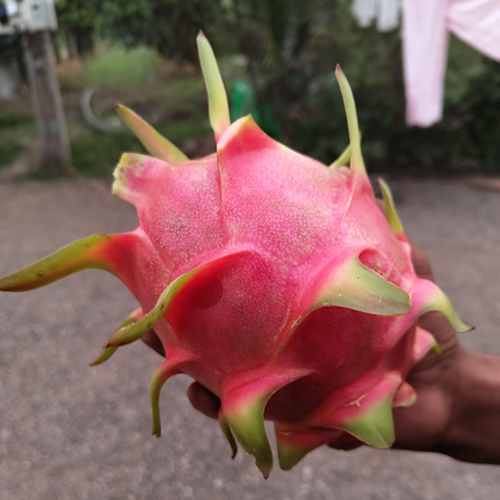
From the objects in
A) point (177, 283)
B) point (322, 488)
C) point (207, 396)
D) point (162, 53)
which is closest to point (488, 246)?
point (322, 488)

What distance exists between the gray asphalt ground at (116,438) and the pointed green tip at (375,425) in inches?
23.7

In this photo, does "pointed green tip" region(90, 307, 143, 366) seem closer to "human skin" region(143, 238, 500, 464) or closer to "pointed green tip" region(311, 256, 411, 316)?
"pointed green tip" region(311, 256, 411, 316)

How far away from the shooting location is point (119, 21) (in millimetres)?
4320

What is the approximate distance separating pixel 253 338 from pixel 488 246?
2.80 meters

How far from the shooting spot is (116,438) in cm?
126

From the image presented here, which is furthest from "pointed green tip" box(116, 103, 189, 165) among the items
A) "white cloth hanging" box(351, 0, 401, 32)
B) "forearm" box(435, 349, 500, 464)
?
"white cloth hanging" box(351, 0, 401, 32)

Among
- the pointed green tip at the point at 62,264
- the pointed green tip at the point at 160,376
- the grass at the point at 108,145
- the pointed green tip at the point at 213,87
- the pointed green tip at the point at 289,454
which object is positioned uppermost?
the pointed green tip at the point at 213,87

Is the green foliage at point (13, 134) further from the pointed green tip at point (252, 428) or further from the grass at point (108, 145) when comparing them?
the pointed green tip at point (252, 428)

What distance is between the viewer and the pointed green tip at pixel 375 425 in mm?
517

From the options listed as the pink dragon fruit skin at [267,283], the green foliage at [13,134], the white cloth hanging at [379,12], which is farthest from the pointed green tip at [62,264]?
the green foliage at [13,134]

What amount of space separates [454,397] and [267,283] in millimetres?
544

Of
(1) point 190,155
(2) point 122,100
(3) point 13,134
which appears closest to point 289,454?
(1) point 190,155

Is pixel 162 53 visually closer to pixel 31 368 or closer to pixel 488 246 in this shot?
pixel 488 246

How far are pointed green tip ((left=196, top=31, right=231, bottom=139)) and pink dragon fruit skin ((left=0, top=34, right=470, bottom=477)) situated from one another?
4 centimetres
